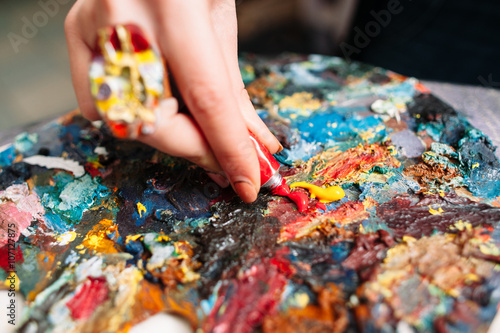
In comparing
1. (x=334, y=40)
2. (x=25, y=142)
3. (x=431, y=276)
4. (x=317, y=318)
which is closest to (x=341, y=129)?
(x=431, y=276)

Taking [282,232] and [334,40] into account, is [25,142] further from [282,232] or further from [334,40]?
[334,40]

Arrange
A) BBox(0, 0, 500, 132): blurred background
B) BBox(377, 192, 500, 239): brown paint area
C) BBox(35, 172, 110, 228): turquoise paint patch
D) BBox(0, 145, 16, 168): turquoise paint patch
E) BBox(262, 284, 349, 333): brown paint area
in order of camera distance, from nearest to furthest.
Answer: BBox(262, 284, 349, 333): brown paint area, BBox(377, 192, 500, 239): brown paint area, BBox(35, 172, 110, 228): turquoise paint patch, BBox(0, 145, 16, 168): turquoise paint patch, BBox(0, 0, 500, 132): blurred background

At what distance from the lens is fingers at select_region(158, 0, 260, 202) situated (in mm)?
959

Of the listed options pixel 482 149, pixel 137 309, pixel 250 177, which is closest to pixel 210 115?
pixel 250 177

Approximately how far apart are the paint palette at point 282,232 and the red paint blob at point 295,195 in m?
0.02

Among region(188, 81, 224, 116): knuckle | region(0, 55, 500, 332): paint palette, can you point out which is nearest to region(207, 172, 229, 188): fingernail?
region(0, 55, 500, 332): paint palette

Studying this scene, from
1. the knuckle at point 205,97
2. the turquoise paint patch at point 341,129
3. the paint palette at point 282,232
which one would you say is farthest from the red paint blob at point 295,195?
the knuckle at point 205,97

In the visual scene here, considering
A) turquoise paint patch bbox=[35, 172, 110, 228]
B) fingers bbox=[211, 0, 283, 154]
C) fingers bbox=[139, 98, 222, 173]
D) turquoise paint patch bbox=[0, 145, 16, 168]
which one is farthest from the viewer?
turquoise paint patch bbox=[0, 145, 16, 168]

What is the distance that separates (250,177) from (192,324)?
1.61 feet

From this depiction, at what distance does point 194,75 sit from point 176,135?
0.20m

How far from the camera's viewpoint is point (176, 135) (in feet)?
3.53

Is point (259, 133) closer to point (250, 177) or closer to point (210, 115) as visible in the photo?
point (250, 177)

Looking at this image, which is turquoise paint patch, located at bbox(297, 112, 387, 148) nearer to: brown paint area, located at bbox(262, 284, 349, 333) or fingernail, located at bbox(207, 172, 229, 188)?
fingernail, located at bbox(207, 172, 229, 188)

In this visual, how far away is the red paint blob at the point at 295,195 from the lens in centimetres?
131
